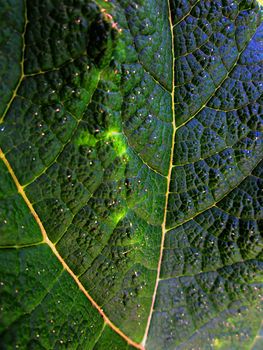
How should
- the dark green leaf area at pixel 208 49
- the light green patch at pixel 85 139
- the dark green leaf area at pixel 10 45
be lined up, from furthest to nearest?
1. the dark green leaf area at pixel 208 49
2. the light green patch at pixel 85 139
3. the dark green leaf area at pixel 10 45

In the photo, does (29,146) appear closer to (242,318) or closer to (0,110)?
(0,110)

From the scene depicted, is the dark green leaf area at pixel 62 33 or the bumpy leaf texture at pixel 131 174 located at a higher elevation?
the dark green leaf area at pixel 62 33

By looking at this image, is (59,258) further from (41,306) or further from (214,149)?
(214,149)

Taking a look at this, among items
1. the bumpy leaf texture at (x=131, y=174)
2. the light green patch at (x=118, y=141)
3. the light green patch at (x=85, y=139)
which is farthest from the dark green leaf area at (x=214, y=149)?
the light green patch at (x=85, y=139)

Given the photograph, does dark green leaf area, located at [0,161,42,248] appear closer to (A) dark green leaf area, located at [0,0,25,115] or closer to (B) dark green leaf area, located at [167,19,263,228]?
(A) dark green leaf area, located at [0,0,25,115]

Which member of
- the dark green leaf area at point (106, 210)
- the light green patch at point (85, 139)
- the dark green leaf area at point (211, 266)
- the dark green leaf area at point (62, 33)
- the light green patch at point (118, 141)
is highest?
the dark green leaf area at point (62, 33)

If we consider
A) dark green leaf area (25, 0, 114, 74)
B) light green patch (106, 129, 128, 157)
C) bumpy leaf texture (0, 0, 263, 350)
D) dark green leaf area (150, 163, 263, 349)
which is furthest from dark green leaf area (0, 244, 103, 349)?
dark green leaf area (25, 0, 114, 74)

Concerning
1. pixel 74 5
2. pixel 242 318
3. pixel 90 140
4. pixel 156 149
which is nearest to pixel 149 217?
pixel 156 149

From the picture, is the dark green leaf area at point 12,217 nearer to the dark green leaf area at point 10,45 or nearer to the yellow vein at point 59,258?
the yellow vein at point 59,258
